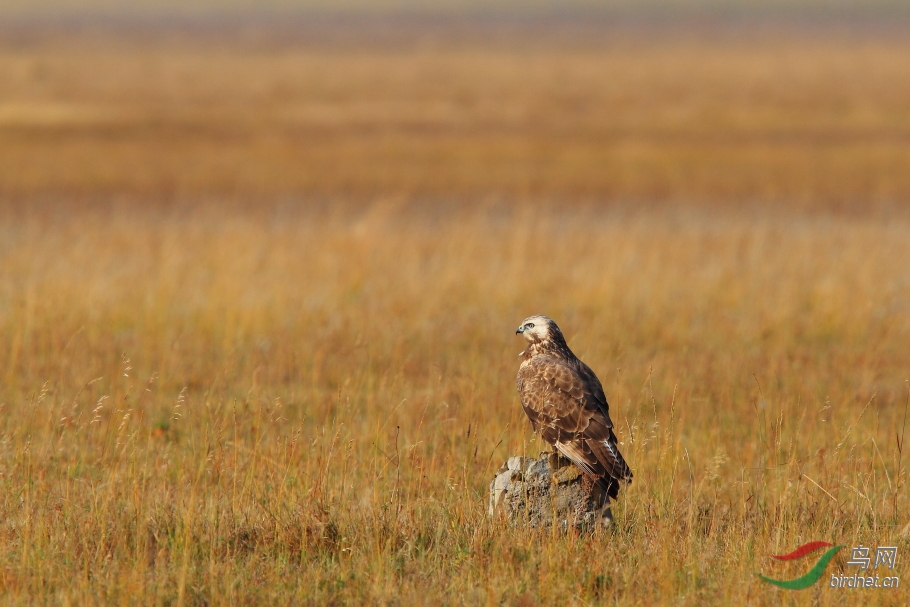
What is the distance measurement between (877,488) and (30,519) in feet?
18.1

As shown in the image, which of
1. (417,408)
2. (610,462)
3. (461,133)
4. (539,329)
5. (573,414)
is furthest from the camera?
(461,133)

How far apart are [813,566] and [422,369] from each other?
5.68m

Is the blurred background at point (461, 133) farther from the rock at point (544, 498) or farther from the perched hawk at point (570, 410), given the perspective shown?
the rock at point (544, 498)

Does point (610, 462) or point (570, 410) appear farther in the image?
point (570, 410)

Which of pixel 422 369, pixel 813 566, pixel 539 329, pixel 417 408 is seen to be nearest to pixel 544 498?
pixel 539 329

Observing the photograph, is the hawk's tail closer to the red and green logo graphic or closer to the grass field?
the grass field

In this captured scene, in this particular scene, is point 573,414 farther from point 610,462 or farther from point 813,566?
point 813,566

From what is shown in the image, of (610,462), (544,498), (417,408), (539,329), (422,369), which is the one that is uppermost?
(422,369)

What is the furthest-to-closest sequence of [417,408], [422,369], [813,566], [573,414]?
[422,369]
[417,408]
[573,414]
[813,566]

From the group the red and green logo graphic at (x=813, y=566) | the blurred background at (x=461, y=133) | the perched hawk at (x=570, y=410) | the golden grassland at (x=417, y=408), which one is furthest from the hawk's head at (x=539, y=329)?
the blurred background at (x=461, y=133)

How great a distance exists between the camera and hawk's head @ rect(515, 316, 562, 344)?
6.91 metres

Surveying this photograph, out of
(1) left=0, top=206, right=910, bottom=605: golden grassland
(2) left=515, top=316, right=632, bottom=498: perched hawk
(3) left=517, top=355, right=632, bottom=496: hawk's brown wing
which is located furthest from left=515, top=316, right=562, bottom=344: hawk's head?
(1) left=0, top=206, right=910, bottom=605: golden grassland

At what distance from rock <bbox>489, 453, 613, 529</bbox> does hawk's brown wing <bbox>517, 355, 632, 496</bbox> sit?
0.15 metres

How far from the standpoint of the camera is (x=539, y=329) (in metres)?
6.94
